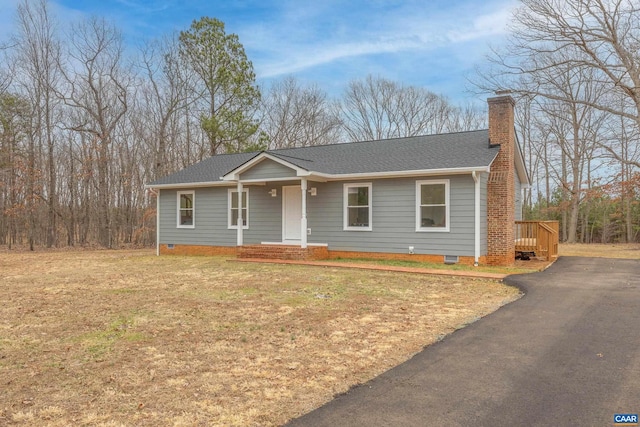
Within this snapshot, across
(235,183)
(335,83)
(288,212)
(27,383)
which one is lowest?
(27,383)

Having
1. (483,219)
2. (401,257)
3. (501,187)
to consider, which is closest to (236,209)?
(401,257)

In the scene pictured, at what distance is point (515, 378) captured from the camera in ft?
12.2

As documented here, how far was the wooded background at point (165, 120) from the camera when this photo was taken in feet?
58.4

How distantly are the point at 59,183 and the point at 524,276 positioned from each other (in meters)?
23.1

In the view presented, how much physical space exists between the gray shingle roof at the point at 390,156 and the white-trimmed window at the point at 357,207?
561 millimetres

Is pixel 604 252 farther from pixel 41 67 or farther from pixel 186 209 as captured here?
pixel 41 67

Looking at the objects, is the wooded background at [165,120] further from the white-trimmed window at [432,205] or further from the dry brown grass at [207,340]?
the dry brown grass at [207,340]

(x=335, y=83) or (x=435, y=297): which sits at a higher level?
(x=335, y=83)

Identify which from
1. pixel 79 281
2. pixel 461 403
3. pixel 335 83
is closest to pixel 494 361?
pixel 461 403

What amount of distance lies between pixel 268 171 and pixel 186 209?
A: 15.6ft

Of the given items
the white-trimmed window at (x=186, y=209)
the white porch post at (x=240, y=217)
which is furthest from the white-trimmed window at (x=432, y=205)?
the white-trimmed window at (x=186, y=209)

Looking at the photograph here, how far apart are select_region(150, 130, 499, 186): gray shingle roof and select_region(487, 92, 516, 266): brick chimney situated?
0.36m

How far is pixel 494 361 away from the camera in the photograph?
13.6 feet

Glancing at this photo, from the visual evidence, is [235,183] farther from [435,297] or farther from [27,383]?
[27,383]
